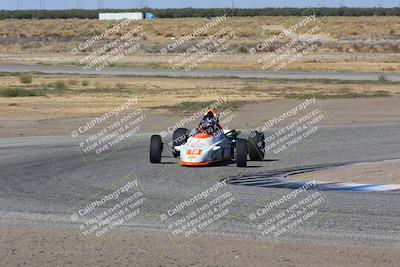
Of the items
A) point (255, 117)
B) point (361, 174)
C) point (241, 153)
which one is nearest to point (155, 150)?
point (241, 153)

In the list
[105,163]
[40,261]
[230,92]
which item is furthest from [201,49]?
[40,261]

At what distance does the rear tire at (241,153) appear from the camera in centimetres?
2192

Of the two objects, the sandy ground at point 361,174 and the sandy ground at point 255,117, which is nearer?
the sandy ground at point 361,174

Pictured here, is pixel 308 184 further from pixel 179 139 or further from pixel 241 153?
pixel 179 139

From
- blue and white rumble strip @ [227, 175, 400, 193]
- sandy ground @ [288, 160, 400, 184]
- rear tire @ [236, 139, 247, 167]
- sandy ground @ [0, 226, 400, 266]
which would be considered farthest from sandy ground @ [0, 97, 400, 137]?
sandy ground @ [0, 226, 400, 266]

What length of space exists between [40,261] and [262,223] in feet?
12.5

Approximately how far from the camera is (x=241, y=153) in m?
22.0

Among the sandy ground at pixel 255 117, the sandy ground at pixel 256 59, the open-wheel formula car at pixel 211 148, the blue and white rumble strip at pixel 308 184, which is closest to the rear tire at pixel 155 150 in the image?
the open-wheel formula car at pixel 211 148

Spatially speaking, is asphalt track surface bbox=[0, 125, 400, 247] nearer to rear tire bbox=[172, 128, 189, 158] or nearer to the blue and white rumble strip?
rear tire bbox=[172, 128, 189, 158]

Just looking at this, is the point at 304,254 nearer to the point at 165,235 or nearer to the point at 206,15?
the point at 165,235

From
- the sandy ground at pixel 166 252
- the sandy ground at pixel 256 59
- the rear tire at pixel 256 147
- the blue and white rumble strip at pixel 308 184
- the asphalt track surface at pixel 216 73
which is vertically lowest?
the sandy ground at pixel 256 59

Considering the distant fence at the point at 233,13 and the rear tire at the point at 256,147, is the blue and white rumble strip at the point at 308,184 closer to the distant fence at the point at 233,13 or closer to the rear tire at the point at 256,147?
the rear tire at the point at 256,147

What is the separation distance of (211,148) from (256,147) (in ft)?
4.98

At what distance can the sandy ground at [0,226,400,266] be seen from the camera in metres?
12.0
